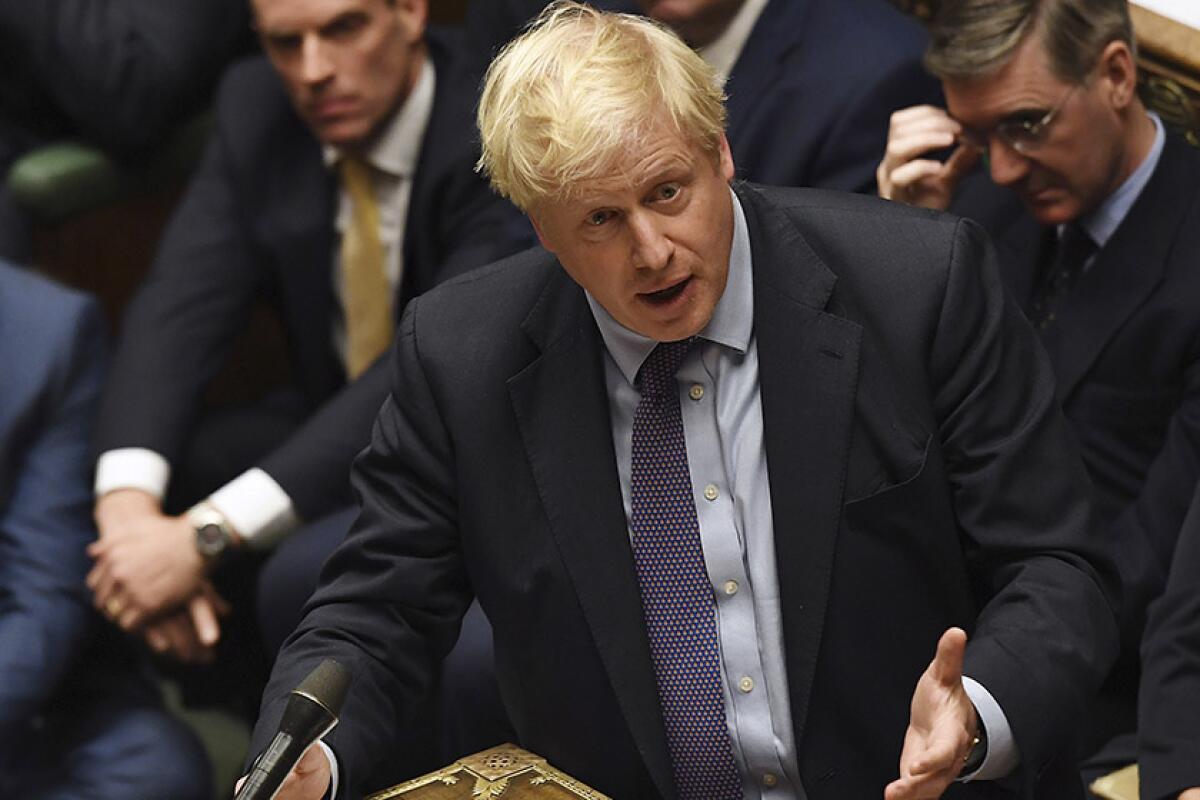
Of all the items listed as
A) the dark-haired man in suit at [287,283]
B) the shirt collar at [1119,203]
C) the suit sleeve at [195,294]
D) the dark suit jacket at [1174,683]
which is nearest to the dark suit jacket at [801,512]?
the dark suit jacket at [1174,683]

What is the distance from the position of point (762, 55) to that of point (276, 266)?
807 millimetres

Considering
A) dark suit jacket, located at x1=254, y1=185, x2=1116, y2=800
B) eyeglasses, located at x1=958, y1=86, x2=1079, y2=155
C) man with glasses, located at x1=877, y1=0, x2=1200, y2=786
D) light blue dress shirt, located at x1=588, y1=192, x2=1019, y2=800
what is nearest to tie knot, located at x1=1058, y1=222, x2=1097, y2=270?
man with glasses, located at x1=877, y1=0, x2=1200, y2=786

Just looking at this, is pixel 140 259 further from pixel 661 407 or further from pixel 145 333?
pixel 661 407

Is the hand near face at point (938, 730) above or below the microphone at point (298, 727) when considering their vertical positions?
below

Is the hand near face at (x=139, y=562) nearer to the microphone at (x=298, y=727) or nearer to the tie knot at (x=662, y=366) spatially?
the tie knot at (x=662, y=366)

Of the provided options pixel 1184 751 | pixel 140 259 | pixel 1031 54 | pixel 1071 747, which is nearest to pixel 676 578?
pixel 1071 747

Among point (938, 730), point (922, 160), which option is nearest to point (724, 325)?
point (938, 730)

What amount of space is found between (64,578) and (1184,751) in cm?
134

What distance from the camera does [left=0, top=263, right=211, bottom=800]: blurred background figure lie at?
7.73ft

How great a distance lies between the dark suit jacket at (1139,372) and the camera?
2.07 m

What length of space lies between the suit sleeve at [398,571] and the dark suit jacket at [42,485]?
0.79 meters

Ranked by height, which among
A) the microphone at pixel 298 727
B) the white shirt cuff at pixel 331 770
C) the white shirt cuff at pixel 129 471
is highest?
the microphone at pixel 298 727

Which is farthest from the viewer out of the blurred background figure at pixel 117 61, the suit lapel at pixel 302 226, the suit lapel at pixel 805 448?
the blurred background figure at pixel 117 61

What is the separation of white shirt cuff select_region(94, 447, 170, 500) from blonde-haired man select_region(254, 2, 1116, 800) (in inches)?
37.1
